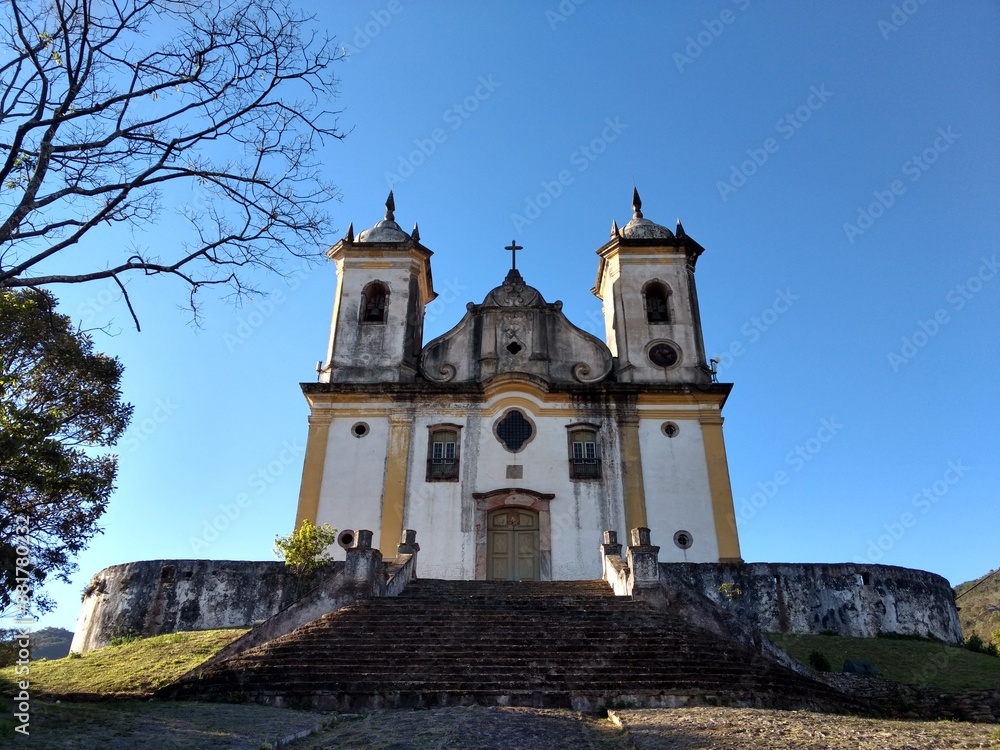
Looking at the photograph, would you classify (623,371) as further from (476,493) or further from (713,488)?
(476,493)

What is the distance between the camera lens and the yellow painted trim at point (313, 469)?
1697 cm

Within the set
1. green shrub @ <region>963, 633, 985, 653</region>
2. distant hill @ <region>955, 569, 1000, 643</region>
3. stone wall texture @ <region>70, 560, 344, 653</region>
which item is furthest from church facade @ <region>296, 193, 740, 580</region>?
distant hill @ <region>955, 569, 1000, 643</region>

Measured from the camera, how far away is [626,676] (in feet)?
27.9

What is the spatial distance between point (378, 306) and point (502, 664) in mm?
13135

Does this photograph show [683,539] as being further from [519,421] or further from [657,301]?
[657,301]

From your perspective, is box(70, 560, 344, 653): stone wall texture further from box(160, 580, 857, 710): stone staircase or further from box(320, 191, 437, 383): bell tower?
box(320, 191, 437, 383): bell tower

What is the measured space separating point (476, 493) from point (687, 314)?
739 cm

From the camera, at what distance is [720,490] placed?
1712 cm

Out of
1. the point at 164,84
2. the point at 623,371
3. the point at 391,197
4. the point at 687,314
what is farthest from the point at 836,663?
the point at 391,197

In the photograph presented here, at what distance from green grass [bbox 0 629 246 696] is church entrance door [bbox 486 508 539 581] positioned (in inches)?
215

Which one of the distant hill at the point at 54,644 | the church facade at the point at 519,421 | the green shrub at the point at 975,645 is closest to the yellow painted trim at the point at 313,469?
the church facade at the point at 519,421

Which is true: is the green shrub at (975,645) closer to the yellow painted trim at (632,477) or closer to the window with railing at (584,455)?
the yellow painted trim at (632,477)

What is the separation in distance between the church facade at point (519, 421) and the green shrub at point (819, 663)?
3911 mm

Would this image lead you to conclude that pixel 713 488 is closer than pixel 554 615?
No
